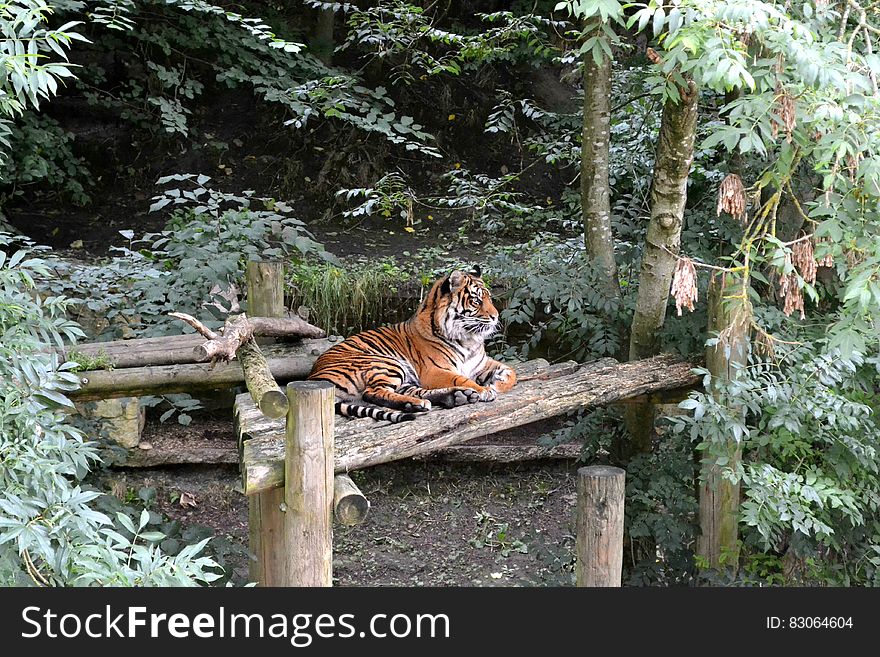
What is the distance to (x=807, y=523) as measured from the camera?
375 cm

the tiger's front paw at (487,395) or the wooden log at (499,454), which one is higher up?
the tiger's front paw at (487,395)

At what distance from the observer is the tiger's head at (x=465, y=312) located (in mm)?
4664

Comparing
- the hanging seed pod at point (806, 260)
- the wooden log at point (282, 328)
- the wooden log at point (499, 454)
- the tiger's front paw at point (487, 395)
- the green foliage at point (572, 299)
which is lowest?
the wooden log at point (499, 454)

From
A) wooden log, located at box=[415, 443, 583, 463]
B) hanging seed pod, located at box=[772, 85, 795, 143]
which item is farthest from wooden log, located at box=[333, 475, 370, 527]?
wooden log, located at box=[415, 443, 583, 463]

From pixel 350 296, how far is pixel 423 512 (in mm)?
1597

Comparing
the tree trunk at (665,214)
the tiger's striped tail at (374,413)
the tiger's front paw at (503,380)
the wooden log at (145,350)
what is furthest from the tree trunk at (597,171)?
the wooden log at (145,350)

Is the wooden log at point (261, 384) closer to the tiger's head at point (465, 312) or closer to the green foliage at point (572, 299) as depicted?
the tiger's head at point (465, 312)

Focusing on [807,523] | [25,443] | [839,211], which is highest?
[839,211]

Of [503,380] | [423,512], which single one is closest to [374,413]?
[503,380]

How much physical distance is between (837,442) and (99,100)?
7.31m

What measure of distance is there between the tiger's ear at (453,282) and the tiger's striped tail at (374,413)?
0.92 metres
